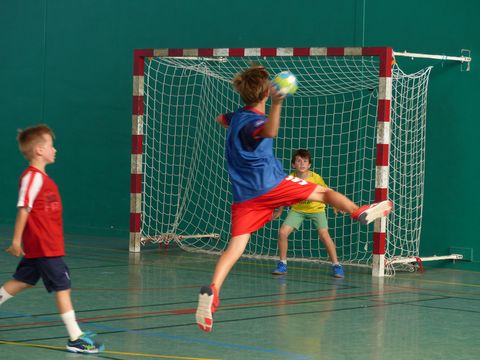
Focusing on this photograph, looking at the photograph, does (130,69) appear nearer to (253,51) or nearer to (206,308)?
(253,51)

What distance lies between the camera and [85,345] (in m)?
6.36

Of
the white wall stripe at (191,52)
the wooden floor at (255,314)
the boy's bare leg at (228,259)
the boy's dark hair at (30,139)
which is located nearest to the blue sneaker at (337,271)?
the wooden floor at (255,314)

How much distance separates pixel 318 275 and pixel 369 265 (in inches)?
43.8

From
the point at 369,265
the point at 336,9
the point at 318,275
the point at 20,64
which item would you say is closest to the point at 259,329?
the point at 318,275

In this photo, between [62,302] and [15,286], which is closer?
[62,302]

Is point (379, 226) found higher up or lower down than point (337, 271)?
higher up

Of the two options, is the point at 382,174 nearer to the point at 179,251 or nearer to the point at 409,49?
the point at 409,49

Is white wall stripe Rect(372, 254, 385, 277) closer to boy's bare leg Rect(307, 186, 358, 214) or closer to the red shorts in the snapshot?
boy's bare leg Rect(307, 186, 358, 214)

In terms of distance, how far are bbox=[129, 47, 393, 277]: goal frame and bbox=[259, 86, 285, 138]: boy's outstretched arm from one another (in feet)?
16.4

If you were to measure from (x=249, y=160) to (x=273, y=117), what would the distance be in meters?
0.51

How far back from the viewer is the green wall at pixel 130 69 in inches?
489

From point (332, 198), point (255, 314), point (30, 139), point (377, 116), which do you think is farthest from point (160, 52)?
point (332, 198)

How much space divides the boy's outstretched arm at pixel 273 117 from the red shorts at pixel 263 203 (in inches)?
19.4

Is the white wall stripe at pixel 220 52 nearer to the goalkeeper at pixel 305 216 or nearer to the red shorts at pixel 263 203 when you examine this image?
the goalkeeper at pixel 305 216
